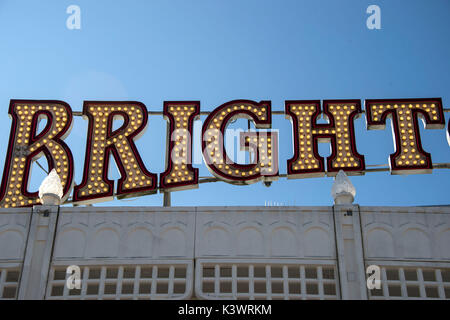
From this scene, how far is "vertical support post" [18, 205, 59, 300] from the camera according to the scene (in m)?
15.5

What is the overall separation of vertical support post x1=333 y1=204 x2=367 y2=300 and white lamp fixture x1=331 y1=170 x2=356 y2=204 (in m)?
0.32

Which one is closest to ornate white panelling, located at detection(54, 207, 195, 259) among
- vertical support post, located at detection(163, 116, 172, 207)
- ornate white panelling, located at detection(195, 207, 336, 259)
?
ornate white panelling, located at detection(195, 207, 336, 259)

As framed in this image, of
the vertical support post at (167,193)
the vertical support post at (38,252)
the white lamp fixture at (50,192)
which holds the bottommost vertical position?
the vertical support post at (38,252)

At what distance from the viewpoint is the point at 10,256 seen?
16.1m

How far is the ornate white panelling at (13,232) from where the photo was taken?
1609 centimetres

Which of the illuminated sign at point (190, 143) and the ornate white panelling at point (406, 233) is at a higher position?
the illuminated sign at point (190, 143)

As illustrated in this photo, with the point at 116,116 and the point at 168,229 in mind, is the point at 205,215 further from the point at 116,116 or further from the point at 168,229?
the point at 116,116

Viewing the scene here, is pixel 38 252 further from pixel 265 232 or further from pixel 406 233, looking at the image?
pixel 406 233

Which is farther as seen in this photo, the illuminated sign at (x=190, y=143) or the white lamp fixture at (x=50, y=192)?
the illuminated sign at (x=190, y=143)

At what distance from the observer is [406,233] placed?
52.9 feet

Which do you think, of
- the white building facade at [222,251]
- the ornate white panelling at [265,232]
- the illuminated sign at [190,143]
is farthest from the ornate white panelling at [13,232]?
the ornate white panelling at [265,232]

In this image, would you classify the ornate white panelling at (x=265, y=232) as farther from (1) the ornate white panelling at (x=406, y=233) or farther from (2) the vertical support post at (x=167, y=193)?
(2) the vertical support post at (x=167, y=193)

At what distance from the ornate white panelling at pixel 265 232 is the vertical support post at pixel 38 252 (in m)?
→ 3.91

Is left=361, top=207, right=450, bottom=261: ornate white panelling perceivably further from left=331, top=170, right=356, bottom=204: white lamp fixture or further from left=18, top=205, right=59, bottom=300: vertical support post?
left=18, top=205, right=59, bottom=300: vertical support post
